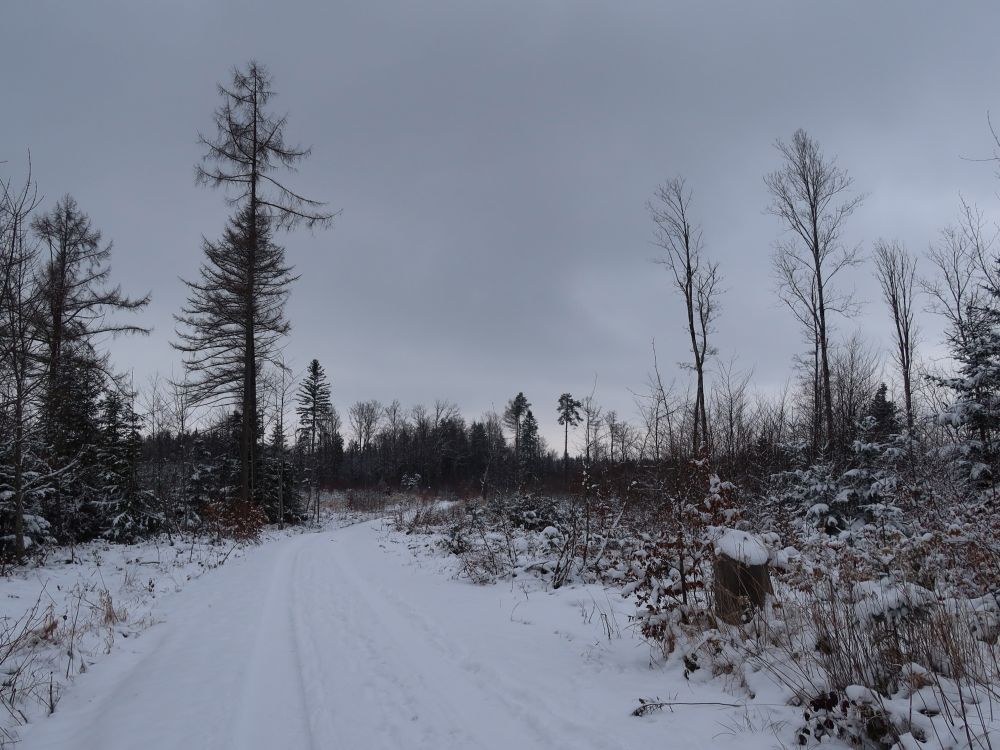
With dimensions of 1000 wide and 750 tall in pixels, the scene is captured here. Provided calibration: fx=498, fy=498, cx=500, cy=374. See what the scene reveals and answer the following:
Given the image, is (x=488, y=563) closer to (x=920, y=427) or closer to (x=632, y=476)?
(x=632, y=476)

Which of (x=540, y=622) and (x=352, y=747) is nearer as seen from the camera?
(x=352, y=747)

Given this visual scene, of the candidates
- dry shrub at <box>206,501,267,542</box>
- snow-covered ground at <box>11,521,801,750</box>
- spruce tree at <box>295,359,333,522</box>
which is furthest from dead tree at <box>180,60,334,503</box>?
spruce tree at <box>295,359,333,522</box>

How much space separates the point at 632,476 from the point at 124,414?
49.1 ft

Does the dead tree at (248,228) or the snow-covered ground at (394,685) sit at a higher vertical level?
the dead tree at (248,228)

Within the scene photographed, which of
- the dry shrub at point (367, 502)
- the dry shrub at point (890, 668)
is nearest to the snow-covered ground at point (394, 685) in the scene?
the dry shrub at point (890, 668)

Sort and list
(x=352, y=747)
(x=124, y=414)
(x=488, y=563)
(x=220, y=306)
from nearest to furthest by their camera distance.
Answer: (x=352, y=747) < (x=488, y=563) < (x=124, y=414) < (x=220, y=306)

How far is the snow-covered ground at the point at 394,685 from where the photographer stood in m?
3.24

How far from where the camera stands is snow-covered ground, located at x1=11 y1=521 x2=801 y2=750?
3.24 m

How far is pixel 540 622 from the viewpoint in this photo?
618cm

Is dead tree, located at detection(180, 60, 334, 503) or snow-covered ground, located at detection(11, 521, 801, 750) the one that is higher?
dead tree, located at detection(180, 60, 334, 503)

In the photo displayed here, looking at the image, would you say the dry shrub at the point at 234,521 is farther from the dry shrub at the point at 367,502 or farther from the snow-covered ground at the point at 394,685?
the dry shrub at the point at 367,502

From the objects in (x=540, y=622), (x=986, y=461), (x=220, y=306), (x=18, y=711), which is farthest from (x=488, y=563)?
(x=220, y=306)

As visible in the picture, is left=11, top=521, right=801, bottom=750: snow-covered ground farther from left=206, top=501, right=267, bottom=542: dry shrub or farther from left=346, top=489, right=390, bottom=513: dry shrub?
left=346, top=489, right=390, bottom=513: dry shrub

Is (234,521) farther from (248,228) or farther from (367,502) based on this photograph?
(367,502)
